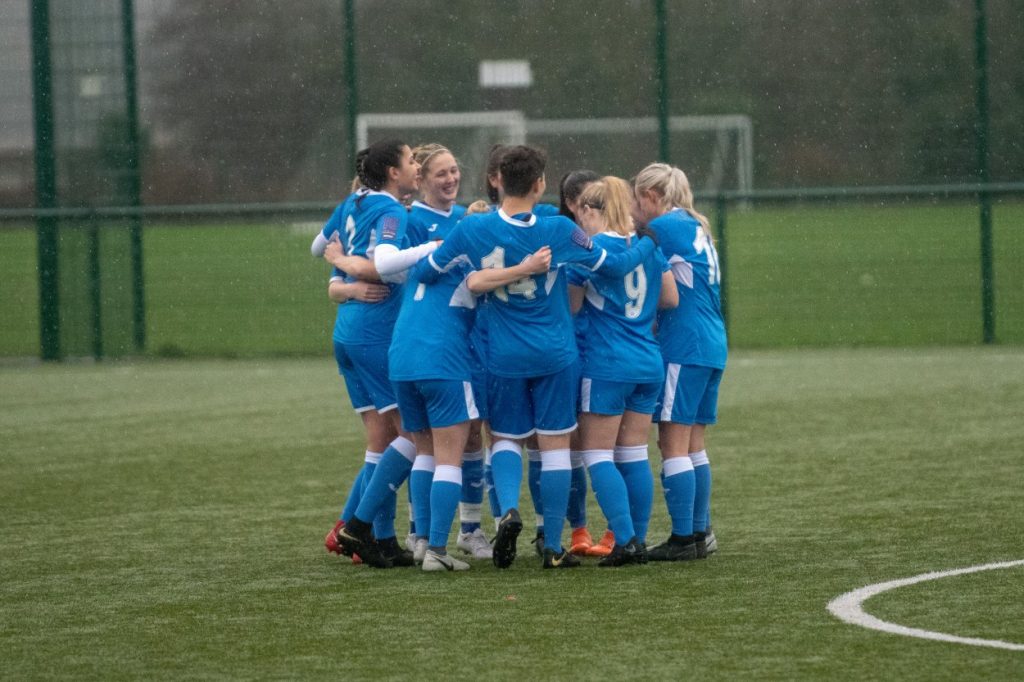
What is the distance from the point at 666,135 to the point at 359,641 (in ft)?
36.5

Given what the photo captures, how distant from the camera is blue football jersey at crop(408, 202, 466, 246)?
21.0ft

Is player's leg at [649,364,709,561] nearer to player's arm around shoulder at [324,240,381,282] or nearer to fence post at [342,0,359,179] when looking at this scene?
player's arm around shoulder at [324,240,381,282]

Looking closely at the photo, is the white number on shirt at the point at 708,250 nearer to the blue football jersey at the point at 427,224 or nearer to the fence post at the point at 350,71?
the blue football jersey at the point at 427,224

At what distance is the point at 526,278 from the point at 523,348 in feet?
0.82

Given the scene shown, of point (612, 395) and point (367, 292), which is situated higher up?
point (367, 292)

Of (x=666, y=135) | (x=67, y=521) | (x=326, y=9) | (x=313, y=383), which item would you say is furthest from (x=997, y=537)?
(x=326, y=9)

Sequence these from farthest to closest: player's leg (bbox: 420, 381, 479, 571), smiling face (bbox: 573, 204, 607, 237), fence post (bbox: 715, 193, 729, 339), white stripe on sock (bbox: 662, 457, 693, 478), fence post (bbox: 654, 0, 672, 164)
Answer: fence post (bbox: 654, 0, 672, 164) < fence post (bbox: 715, 193, 729, 339) < white stripe on sock (bbox: 662, 457, 693, 478) < smiling face (bbox: 573, 204, 607, 237) < player's leg (bbox: 420, 381, 479, 571)

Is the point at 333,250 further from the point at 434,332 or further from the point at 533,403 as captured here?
the point at 533,403

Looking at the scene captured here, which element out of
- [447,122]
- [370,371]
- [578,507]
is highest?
[447,122]

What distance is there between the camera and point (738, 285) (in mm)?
15688

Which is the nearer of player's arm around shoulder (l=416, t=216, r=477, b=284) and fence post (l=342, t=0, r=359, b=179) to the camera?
player's arm around shoulder (l=416, t=216, r=477, b=284)

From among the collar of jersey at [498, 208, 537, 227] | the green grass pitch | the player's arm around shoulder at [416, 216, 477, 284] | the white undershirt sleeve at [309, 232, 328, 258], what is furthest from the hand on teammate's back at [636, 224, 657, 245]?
the white undershirt sleeve at [309, 232, 328, 258]

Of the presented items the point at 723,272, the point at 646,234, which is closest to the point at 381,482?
the point at 646,234

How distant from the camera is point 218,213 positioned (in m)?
15.7
